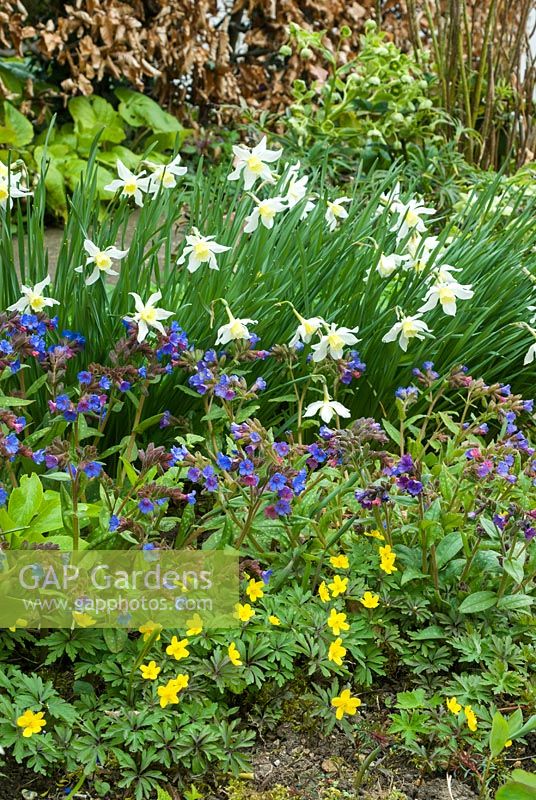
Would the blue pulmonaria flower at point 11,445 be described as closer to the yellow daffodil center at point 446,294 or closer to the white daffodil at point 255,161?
the white daffodil at point 255,161

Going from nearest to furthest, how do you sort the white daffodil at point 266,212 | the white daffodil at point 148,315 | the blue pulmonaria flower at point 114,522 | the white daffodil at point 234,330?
the blue pulmonaria flower at point 114,522
the white daffodil at point 148,315
the white daffodil at point 234,330
the white daffodil at point 266,212

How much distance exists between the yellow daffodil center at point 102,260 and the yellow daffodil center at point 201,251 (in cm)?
21

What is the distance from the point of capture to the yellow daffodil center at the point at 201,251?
7.22 ft

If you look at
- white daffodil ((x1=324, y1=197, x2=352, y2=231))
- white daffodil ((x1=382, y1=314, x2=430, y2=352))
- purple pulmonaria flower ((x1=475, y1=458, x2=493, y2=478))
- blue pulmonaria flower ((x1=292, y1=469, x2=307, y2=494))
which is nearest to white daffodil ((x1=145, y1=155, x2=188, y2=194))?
white daffodil ((x1=324, y1=197, x2=352, y2=231))

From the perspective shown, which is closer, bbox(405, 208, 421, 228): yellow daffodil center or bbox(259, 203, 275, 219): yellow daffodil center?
bbox(259, 203, 275, 219): yellow daffodil center

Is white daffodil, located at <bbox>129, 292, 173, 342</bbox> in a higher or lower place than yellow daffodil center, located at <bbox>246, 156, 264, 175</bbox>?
lower

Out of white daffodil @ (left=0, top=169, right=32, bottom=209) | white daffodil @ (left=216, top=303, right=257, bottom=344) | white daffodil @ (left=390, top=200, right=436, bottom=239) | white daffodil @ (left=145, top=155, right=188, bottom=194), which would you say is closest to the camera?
white daffodil @ (left=216, top=303, right=257, bottom=344)

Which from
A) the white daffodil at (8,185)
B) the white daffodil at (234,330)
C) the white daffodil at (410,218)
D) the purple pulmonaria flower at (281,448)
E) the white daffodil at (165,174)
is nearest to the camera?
the purple pulmonaria flower at (281,448)

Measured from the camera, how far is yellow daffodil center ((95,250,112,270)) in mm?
2164

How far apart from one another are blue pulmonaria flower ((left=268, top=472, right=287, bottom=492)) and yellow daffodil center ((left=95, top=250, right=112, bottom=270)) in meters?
0.76

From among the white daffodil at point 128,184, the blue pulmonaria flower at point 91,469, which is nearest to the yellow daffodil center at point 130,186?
the white daffodil at point 128,184

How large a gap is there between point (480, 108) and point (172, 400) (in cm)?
350

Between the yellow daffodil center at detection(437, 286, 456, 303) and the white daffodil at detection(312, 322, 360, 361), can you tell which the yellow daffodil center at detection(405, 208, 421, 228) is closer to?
the yellow daffodil center at detection(437, 286, 456, 303)

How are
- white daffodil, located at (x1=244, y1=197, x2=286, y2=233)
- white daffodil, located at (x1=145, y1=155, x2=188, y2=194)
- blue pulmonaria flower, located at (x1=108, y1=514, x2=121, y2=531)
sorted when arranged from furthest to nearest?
white daffodil, located at (x1=145, y1=155, x2=188, y2=194) < white daffodil, located at (x1=244, y1=197, x2=286, y2=233) < blue pulmonaria flower, located at (x1=108, y1=514, x2=121, y2=531)
